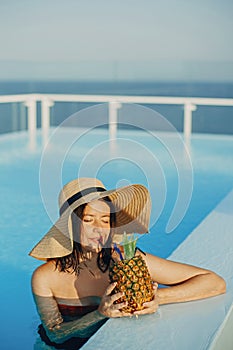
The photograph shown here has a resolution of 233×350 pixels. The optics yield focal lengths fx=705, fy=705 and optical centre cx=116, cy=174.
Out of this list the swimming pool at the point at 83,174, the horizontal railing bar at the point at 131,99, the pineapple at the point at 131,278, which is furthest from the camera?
the horizontal railing bar at the point at 131,99

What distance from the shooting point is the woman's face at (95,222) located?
2637mm

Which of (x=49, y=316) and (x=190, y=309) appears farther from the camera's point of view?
(x=49, y=316)

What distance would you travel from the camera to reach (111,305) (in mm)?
2438

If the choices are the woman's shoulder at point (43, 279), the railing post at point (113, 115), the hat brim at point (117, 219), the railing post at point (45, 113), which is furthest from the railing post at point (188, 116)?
the woman's shoulder at point (43, 279)

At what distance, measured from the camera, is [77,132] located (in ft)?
37.1

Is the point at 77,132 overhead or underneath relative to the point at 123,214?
underneath

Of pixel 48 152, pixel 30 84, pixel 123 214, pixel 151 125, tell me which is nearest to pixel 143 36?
pixel 30 84

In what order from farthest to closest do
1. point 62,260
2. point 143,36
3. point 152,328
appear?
point 143,36
point 62,260
point 152,328

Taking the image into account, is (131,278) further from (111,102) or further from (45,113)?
(45,113)

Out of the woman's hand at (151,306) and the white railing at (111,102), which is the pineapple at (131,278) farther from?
the white railing at (111,102)

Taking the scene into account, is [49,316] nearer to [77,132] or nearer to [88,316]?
[88,316]

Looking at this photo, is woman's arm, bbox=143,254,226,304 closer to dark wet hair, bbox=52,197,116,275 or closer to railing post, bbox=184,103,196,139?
dark wet hair, bbox=52,197,116,275

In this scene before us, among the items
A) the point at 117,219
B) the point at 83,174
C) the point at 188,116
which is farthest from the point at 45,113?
the point at 117,219

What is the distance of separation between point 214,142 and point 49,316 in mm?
8148
